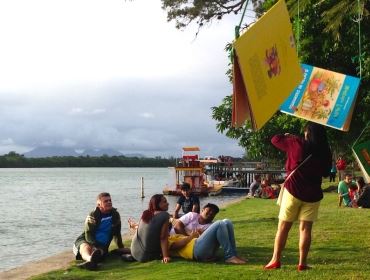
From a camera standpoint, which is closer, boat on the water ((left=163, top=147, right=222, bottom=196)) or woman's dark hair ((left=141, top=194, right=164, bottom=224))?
woman's dark hair ((left=141, top=194, right=164, bottom=224))

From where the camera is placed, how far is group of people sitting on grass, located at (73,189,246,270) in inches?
298

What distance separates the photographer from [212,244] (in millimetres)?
7621

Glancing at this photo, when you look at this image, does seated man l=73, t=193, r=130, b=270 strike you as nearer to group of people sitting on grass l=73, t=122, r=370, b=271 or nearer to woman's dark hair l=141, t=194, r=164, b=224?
group of people sitting on grass l=73, t=122, r=370, b=271

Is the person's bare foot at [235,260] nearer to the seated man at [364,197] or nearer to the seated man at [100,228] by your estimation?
the seated man at [100,228]

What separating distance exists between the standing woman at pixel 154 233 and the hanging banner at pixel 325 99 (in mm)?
2540

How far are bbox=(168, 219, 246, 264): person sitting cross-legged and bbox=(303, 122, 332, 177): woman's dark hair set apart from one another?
74.6 inches

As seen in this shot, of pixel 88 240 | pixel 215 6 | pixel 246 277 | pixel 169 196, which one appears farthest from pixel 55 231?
pixel 169 196

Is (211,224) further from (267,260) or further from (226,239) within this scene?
(267,260)

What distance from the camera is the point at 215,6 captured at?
18641mm

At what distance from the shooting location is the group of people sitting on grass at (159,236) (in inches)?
298

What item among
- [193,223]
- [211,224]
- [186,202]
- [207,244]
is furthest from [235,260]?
[186,202]

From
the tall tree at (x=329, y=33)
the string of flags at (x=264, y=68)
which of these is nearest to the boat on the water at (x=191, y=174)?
the tall tree at (x=329, y=33)

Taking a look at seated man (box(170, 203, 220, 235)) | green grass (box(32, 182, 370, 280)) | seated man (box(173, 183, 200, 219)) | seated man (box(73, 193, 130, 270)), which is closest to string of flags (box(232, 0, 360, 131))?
green grass (box(32, 182, 370, 280))

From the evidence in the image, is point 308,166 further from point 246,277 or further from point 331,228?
point 331,228
